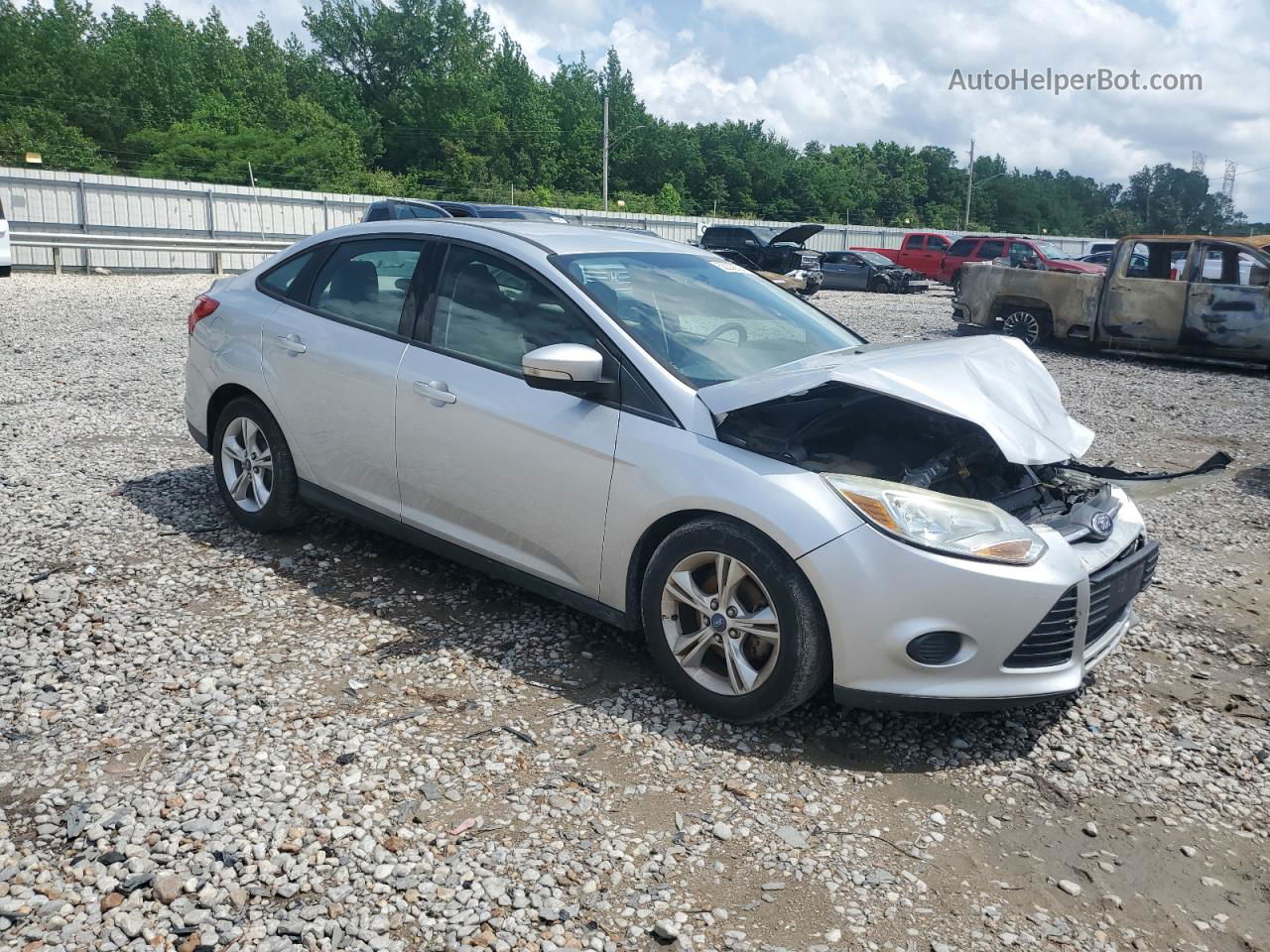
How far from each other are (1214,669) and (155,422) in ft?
24.0

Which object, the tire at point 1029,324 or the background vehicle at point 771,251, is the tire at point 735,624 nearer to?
the tire at point 1029,324

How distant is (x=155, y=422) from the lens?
8.02 meters

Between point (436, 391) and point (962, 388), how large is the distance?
6.99 ft

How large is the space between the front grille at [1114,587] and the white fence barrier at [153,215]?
75.7 ft

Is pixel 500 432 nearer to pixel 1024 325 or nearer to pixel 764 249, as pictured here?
pixel 1024 325

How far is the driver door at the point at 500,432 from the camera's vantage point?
3.94 meters

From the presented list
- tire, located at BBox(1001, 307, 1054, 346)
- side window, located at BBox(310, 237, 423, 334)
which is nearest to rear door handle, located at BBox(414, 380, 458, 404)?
side window, located at BBox(310, 237, 423, 334)

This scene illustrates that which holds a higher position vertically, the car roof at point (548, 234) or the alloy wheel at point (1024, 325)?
Result: the car roof at point (548, 234)

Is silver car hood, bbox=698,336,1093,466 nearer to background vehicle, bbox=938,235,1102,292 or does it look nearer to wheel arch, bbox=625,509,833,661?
wheel arch, bbox=625,509,833,661

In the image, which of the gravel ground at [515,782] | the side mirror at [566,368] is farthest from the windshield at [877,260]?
the side mirror at [566,368]

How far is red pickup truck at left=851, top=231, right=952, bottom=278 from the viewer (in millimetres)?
33375

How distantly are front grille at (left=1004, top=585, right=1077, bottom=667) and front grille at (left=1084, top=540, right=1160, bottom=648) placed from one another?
0.11 m

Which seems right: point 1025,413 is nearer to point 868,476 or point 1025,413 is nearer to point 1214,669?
point 868,476

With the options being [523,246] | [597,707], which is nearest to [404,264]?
→ [523,246]
